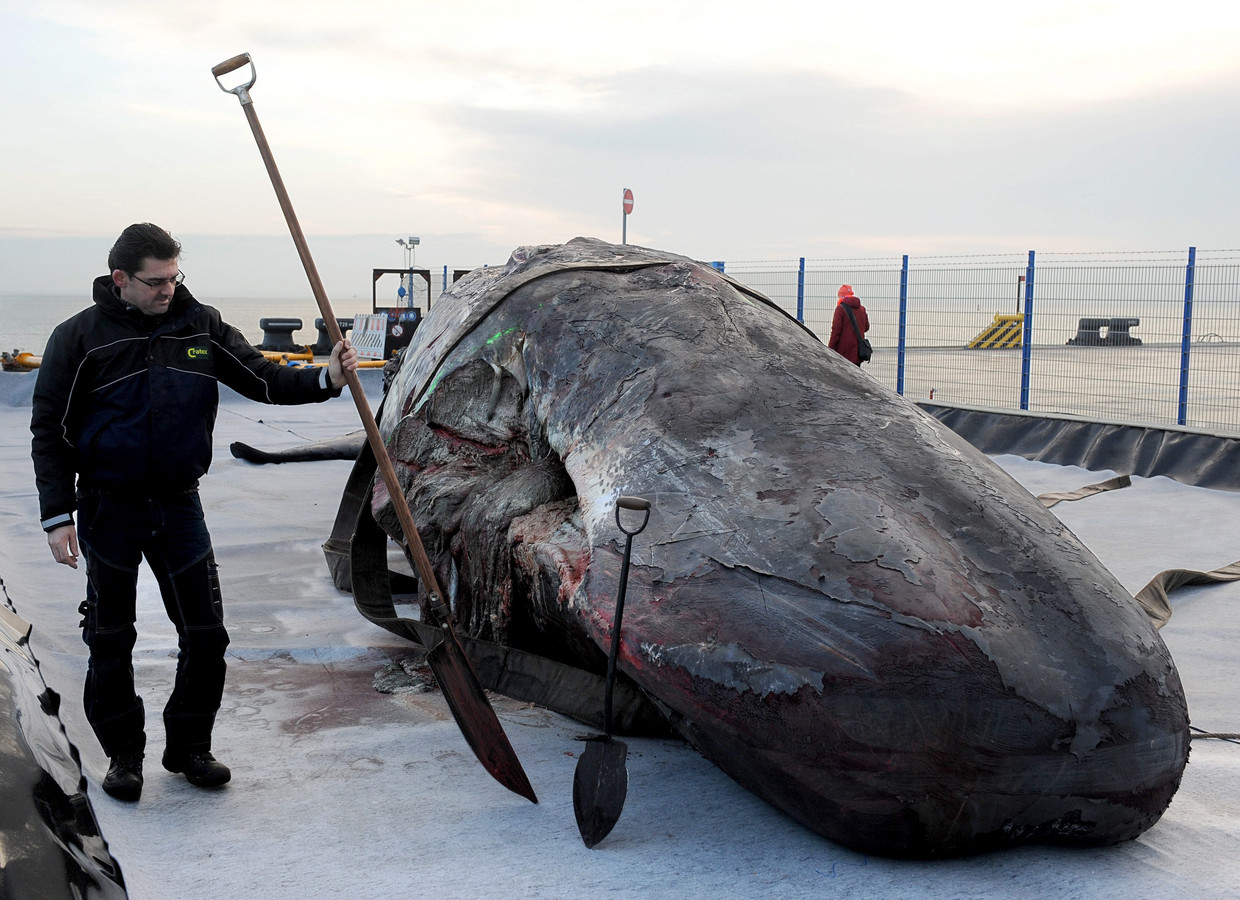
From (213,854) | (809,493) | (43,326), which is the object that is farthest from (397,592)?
(43,326)

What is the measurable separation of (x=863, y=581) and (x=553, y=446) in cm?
121

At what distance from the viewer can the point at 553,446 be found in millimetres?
3295

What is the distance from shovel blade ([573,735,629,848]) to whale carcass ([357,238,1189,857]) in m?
0.16

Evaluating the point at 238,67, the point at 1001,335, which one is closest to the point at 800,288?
the point at 1001,335

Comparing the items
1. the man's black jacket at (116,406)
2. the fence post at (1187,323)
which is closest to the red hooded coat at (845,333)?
the fence post at (1187,323)

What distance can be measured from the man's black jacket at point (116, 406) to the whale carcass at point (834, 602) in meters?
0.93

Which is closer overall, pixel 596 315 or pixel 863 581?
pixel 863 581

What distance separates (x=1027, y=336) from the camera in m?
9.73

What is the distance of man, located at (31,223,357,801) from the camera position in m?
2.83

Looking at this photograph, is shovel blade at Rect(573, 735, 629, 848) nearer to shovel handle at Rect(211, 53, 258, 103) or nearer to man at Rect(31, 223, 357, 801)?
man at Rect(31, 223, 357, 801)

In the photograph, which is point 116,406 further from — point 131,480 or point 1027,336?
point 1027,336

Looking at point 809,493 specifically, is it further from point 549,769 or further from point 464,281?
point 464,281

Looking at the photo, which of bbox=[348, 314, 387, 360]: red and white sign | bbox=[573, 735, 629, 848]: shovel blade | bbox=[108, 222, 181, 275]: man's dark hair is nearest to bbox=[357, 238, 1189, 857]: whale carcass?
bbox=[573, 735, 629, 848]: shovel blade

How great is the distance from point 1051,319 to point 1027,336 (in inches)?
19.7
